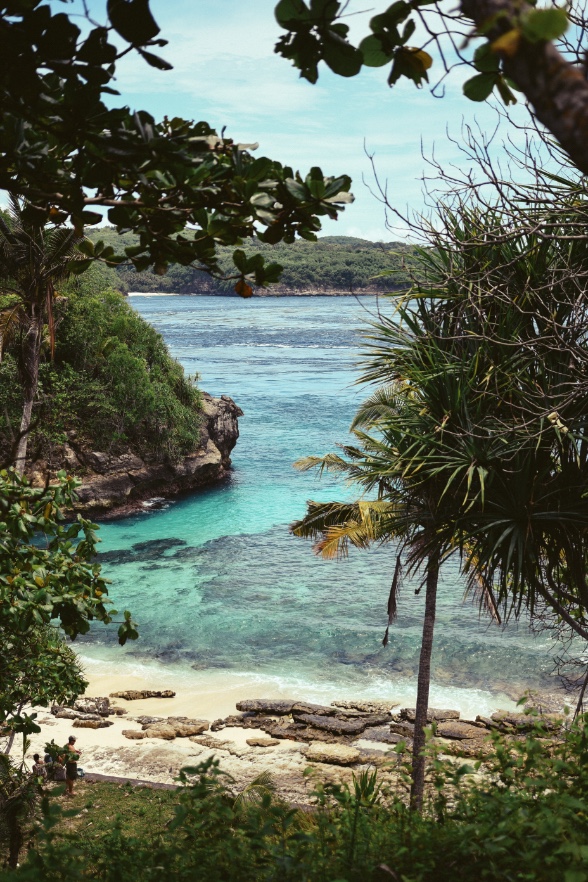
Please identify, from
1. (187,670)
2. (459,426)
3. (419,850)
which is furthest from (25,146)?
(187,670)

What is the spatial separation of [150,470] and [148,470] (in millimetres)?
138

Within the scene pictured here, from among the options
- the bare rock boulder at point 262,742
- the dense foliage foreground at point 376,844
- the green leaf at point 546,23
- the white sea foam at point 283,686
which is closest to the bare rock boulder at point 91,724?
the white sea foam at point 283,686

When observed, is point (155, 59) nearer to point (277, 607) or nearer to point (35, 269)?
point (35, 269)

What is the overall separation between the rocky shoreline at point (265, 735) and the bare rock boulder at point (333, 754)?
0.02 meters

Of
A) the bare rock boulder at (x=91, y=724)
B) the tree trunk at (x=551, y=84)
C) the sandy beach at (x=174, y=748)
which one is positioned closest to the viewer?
the tree trunk at (x=551, y=84)

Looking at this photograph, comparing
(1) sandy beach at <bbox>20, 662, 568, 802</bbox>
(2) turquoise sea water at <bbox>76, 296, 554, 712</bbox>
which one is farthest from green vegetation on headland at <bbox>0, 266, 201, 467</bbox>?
(1) sandy beach at <bbox>20, 662, 568, 802</bbox>

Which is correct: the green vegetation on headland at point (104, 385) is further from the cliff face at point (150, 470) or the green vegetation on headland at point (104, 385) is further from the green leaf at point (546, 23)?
the green leaf at point (546, 23)

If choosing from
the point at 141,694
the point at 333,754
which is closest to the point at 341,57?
the point at 333,754

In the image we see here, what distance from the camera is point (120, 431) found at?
31.9 metres

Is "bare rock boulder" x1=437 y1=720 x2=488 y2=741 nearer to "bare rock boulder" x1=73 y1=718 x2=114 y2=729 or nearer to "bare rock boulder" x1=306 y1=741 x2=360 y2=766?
"bare rock boulder" x1=306 y1=741 x2=360 y2=766

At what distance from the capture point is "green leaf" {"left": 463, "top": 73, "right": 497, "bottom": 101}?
3.14 m

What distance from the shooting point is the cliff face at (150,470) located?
31.1 metres

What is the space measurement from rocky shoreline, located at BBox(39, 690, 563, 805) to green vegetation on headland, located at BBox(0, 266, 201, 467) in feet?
43.4

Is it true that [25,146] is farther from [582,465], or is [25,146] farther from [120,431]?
[120,431]
